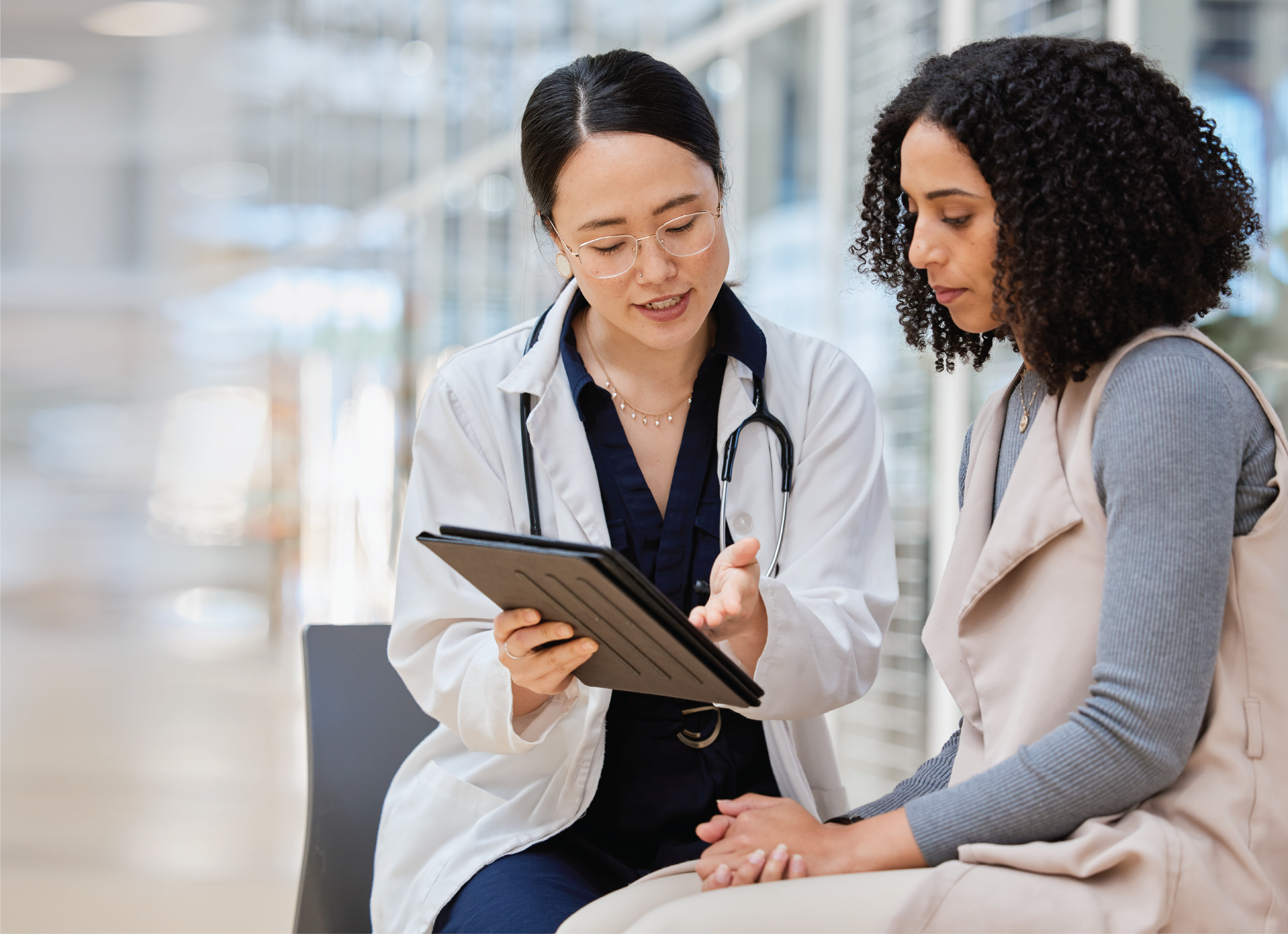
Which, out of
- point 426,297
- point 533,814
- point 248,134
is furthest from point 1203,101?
point 248,134

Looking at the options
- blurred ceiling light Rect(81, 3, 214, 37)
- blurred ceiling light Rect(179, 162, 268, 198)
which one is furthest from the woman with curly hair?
blurred ceiling light Rect(81, 3, 214, 37)

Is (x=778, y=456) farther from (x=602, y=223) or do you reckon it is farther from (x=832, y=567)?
(x=602, y=223)

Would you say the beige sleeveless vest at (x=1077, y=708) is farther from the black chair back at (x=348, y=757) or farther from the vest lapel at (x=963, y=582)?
the black chair back at (x=348, y=757)

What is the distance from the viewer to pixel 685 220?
1.52 meters

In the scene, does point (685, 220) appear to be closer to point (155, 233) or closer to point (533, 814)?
point (533, 814)

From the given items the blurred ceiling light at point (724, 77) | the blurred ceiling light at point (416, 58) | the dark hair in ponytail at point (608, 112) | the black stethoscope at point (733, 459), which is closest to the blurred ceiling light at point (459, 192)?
the blurred ceiling light at point (416, 58)

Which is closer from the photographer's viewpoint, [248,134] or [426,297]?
[426,297]

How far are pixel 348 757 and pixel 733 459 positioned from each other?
663 mm

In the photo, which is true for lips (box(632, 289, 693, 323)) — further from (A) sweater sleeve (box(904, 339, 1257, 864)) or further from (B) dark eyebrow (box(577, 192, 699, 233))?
(A) sweater sleeve (box(904, 339, 1257, 864))

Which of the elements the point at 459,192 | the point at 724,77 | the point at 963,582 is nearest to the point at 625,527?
the point at 963,582

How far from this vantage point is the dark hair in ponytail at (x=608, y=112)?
5.00 ft

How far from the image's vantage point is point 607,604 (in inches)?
42.1

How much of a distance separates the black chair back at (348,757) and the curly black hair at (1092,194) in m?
1.02

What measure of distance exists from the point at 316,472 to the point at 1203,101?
815cm
